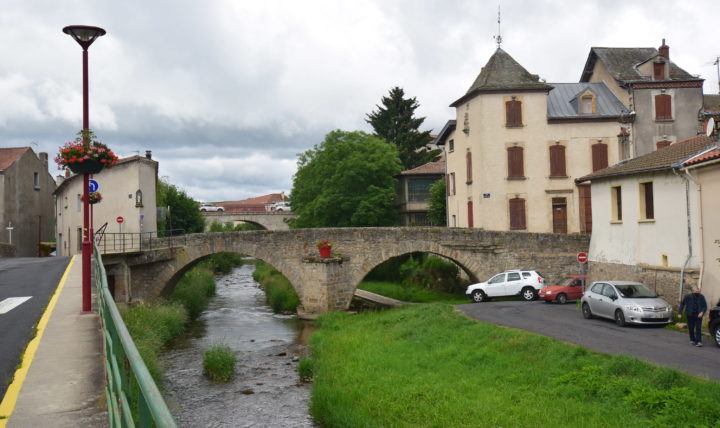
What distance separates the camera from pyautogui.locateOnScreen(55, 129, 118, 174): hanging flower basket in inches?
396

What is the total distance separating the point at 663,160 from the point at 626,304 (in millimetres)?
5584

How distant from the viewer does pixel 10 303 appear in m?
11.0

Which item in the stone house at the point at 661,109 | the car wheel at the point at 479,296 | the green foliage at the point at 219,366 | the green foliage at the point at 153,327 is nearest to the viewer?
the green foliage at the point at 153,327

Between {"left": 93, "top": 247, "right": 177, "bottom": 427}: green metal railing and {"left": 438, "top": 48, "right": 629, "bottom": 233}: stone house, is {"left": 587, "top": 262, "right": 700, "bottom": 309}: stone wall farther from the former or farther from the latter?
{"left": 93, "top": 247, "right": 177, "bottom": 427}: green metal railing

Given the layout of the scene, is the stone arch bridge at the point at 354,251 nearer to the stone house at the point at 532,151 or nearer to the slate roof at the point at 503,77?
the stone house at the point at 532,151

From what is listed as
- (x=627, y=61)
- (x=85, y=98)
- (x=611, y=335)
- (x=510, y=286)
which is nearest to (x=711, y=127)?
(x=611, y=335)

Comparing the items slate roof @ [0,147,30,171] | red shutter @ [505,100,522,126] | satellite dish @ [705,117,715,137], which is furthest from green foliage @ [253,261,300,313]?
satellite dish @ [705,117,715,137]

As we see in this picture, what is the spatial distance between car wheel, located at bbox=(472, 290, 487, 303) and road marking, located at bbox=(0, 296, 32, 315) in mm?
20392

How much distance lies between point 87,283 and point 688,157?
1720 centimetres

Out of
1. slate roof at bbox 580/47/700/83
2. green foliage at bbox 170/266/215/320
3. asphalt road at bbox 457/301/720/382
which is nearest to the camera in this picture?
asphalt road at bbox 457/301/720/382

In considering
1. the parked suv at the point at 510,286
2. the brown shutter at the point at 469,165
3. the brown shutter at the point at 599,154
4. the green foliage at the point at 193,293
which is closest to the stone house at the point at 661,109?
the brown shutter at the point at 599,154

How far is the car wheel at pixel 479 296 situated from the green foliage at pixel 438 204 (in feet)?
38.5

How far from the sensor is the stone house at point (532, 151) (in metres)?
31.9

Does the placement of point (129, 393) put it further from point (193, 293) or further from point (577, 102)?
point (577, 102)
